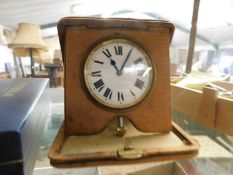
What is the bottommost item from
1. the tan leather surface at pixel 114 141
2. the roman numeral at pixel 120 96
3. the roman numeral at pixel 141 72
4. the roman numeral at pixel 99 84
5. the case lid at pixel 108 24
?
the tan leather surface at pixel 114 141

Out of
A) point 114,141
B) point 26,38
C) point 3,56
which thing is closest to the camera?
point 114,141

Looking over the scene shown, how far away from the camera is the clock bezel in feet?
1.33

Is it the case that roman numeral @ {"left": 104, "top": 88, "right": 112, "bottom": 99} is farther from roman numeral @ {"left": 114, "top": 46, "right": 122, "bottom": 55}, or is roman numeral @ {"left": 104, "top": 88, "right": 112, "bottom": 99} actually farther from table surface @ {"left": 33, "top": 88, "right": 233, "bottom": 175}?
table surface @ {"left": 33, "top": 88, "right": 233, "bottom": 175}

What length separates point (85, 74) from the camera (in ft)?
1.32

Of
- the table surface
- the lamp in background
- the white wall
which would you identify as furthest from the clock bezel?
the white wall

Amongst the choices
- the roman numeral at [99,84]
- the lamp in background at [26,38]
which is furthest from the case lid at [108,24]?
the lamp in background at [26,38]

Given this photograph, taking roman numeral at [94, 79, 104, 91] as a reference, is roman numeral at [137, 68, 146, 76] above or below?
above

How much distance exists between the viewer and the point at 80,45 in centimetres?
41

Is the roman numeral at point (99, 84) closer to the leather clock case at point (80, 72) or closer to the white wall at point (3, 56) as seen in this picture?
the leather clock case at point (80, 72)

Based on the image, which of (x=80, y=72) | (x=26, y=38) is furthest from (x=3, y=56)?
(x=80, y=72)

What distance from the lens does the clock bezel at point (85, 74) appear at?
1.33 ft

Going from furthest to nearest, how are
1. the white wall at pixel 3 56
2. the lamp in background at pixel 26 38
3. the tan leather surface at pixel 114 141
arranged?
1. the white wall at pixel 3 56
2. the lamp in background at pixel 26 38
3. the tan leather surface at pixel 114 141

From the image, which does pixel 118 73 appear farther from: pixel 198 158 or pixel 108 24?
pixel 198 158

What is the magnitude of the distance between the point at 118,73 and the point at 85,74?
7 centimetres
